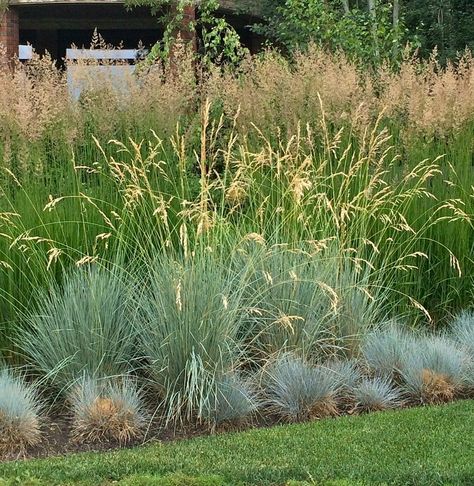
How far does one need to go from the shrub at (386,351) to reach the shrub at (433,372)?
0.15 ft

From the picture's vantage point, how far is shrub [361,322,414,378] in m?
5.44


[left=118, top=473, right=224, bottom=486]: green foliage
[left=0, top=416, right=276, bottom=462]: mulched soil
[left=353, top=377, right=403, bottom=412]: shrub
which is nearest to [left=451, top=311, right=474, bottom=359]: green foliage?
[left=353, top=377, right=403, bottom=412]: shrub

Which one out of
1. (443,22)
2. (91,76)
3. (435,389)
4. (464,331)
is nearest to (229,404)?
(435,389)

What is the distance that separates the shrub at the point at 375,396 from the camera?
5145 millimetres

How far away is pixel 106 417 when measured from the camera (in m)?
4.69

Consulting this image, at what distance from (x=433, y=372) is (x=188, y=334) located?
1.66 m

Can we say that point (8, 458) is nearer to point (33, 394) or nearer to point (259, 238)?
point (33, 394)

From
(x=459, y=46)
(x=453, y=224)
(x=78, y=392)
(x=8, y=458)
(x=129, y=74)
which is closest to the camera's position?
(x=8, y=458)

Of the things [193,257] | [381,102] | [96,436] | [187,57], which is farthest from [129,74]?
[96,436]

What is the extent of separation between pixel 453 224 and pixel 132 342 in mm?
2987

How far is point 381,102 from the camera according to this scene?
7.41m

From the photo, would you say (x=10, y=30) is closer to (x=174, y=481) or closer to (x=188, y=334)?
(x=188, y=334)

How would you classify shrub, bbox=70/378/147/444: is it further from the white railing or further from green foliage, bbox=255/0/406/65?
green foliage, bbox=255/0/406/65

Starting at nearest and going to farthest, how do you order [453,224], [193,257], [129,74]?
[193,257]
[453,224]
[129,74]
